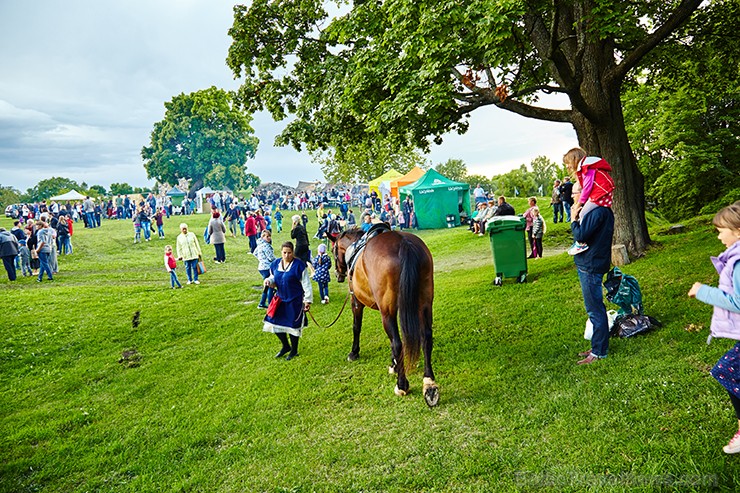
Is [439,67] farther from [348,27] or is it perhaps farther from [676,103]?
[676,103]

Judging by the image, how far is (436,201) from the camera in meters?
26.8

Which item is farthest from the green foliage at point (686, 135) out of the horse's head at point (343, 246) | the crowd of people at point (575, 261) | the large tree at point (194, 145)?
the large tree at point (194, 145)

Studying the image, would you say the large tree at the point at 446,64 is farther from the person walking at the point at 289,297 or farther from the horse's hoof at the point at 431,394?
the horse's hoof at the point at 431,394

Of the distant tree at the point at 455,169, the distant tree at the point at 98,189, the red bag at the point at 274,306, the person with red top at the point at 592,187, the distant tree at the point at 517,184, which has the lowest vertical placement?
the red bag at the point at 274,306

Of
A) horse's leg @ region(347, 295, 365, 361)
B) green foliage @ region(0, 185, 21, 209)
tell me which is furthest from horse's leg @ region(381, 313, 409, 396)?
green foliage @ region(0, 185, 21, 209)

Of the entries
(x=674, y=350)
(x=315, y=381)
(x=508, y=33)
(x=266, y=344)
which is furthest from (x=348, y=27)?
(x=674, y=350)

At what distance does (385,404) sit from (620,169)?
7.69m

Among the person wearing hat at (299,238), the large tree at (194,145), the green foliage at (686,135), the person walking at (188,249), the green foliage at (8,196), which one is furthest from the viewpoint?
the green foliage at (8,196)

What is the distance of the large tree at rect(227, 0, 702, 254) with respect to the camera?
7617 millimetres

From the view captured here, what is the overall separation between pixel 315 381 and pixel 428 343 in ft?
6.46

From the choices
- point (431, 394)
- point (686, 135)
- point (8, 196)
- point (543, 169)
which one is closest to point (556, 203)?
point (686, 135)

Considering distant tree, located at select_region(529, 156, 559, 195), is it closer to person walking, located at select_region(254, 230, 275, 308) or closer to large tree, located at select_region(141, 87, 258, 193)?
large tree, located at select_region(141, 87, 258, 193)

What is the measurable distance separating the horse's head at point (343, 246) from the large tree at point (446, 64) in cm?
250

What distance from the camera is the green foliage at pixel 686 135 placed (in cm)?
1337
